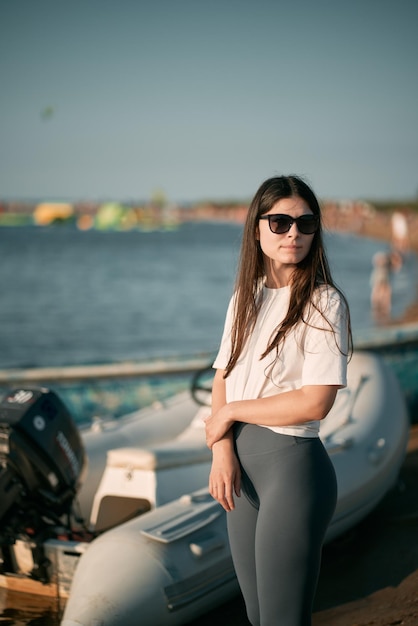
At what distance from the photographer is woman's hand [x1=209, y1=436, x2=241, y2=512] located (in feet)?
6.26

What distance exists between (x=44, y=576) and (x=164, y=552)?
66 cm

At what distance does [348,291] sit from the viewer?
2447cm

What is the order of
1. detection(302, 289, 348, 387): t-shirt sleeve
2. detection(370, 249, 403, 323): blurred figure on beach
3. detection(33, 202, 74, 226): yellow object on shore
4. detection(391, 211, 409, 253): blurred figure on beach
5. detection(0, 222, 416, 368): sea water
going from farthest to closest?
1. detection(33, 202, 74, 226): yellow object on shore
2. detection(391, 211, 409, 253): blurred figure on beach
3. detection(370, 249, 403, 323): blurred figure on beach
4. detection(0, 222, 416, 368): sea water
5. detection(302, 289, 348, 387): t-shirt sleeve

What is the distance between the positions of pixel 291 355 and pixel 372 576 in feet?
7.69

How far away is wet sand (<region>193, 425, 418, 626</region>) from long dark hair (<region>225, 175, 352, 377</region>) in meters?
1.87

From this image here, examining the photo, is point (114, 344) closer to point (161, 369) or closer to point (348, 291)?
point (161, 369)

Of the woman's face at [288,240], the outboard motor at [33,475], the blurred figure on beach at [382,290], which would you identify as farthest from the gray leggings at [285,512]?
the blurred figure on beach at [382,290]

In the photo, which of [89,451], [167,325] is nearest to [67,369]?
[89,451]

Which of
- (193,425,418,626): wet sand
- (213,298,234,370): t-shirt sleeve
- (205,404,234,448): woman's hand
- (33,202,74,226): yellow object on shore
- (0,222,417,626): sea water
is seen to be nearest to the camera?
(205,404,234,448): woman's hand

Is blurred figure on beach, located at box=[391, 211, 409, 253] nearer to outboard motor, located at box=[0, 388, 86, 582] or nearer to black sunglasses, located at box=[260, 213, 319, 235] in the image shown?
outboard motor, located at box=[0, 388, 86, 582]

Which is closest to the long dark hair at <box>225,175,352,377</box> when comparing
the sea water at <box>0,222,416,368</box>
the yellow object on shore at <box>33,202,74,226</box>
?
the sea water at <box>0,222,416,368</box>

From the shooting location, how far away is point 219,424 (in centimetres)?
193

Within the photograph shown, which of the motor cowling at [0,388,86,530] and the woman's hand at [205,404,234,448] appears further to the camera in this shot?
the motor cowling at [0,388,86,530]

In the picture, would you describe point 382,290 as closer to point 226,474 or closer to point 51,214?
point 226,474
